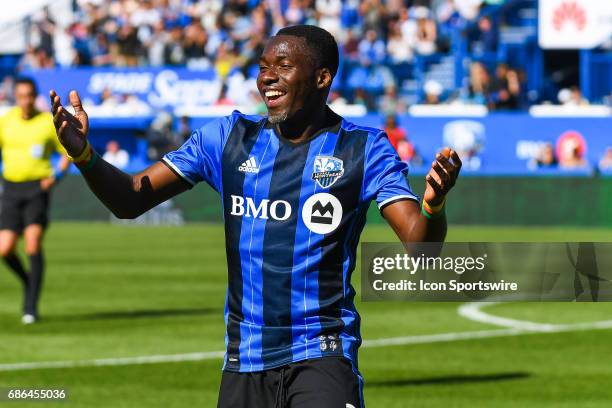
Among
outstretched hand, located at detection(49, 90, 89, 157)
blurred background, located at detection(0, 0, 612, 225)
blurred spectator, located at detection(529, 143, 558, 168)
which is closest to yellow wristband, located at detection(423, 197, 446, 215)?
outstretched hand, located at detection(49, 90, 89, 157)

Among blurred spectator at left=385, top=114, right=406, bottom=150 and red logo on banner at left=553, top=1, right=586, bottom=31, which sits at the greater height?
red logo on banner at left=553, top=1, right=586, bottom=31

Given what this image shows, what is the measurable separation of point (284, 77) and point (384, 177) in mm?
519

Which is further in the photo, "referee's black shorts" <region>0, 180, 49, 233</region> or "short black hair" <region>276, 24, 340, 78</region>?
"referee's black shorts" <region>0, 180, 49, 233</region>

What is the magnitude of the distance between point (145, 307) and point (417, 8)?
2096cm

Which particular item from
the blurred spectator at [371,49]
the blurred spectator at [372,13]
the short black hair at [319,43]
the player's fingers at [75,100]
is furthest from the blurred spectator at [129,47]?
the short black hair at [319,43]

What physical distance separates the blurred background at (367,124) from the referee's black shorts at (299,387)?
545cm

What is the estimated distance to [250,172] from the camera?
17.2ft

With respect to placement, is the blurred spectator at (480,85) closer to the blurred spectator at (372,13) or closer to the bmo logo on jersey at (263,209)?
the blurred spectator at (372,13)

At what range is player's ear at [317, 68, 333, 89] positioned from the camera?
17.3 ft

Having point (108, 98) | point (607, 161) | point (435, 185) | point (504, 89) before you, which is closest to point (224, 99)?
point (108, 98)

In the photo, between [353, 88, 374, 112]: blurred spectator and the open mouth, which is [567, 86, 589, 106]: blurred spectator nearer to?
[353, 88, 374, 112]: blurred spectator

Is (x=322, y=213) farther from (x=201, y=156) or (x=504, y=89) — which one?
(x=504, y=89)

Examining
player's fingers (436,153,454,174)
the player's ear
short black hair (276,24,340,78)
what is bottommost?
player's fingers (436,153,454,174)

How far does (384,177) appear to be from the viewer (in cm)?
520
